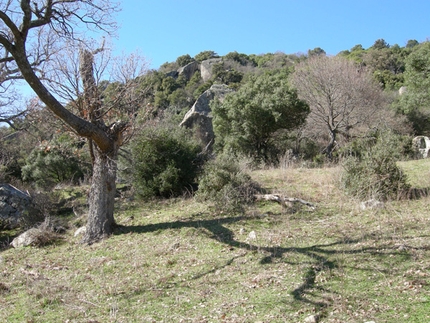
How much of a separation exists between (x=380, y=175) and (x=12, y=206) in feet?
30.5

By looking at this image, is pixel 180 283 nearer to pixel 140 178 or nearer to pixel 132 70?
pixel 132 70

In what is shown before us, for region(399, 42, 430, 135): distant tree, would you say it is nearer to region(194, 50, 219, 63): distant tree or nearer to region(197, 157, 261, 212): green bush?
region(197, 157, 261, 212): green bush

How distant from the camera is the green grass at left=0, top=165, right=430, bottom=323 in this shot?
13.3 ft

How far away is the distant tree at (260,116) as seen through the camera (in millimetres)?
16047

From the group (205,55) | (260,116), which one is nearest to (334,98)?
(260,116)

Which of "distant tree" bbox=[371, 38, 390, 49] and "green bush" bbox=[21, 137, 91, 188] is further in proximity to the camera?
"distant tree" bbox=[371, 38, 390, 49]

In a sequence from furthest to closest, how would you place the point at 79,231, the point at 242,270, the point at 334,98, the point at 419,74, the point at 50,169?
the point at 334,98, the point at 50,169, the point at 419,74, the point at 79,231, the point at 242,270

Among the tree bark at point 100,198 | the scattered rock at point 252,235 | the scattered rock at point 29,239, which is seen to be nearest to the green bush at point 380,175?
the scattered rock at point 252,235

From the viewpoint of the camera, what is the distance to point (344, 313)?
374cm

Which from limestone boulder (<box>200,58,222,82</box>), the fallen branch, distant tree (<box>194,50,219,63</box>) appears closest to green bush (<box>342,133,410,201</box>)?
the fallen branch

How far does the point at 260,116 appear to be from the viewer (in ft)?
53.0

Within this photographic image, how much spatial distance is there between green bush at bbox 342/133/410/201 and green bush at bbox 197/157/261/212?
2.23m

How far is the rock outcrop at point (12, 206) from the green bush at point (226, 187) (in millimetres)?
4879

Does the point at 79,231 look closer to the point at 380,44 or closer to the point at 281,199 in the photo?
the point at 281,199
